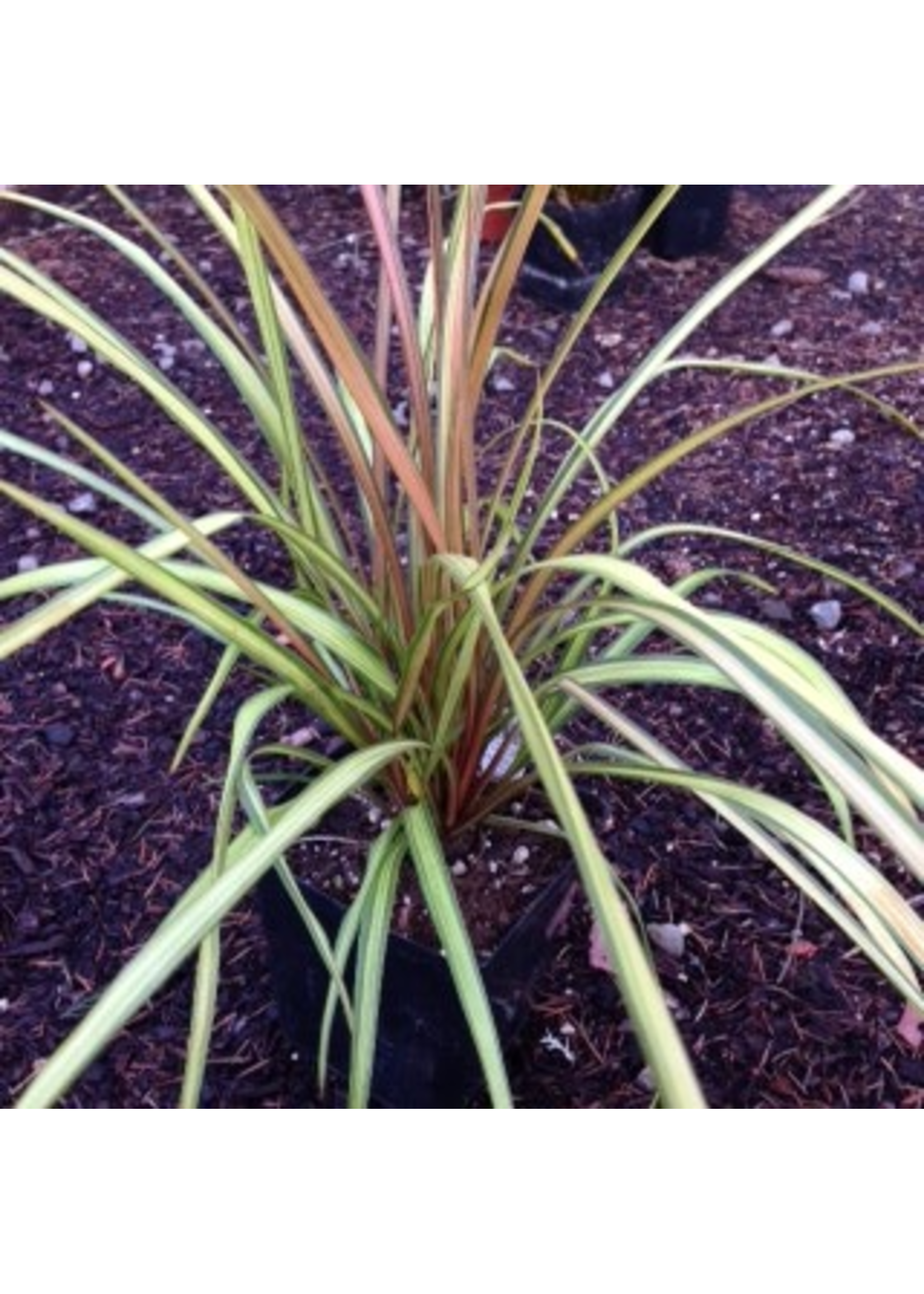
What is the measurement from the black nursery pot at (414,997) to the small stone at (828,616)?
0.62m

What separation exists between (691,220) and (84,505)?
1134 millimetres

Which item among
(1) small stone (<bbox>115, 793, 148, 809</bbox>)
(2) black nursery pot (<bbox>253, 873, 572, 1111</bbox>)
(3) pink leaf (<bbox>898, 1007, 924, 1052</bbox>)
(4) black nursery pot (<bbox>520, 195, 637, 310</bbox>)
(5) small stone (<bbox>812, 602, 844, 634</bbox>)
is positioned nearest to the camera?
(2) black nursery pot (<bbox>253, 873, 572, 1111</bbox>)

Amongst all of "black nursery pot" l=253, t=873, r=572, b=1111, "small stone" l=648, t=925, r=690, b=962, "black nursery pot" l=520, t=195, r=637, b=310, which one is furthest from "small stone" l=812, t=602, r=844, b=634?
"black nursery pot" l=520, t=195, r=637, b=310

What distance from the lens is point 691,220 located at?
2186 millimetres

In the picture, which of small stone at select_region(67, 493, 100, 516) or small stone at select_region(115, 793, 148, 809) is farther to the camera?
small stone at select_region(67, 493, 100, 516)

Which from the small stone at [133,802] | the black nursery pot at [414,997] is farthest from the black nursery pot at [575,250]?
the black nursery pot at [414,997]

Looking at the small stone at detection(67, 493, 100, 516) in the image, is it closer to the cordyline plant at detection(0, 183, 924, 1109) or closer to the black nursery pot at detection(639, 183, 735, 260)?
the cordyline plant at detection(0, 183, 924, 1109)

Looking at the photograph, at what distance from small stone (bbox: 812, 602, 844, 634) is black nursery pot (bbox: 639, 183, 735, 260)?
0.87 m

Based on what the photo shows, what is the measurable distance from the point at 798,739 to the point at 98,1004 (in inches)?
13.9

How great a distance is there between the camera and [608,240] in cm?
210

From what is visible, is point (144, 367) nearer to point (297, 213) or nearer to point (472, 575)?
point (472, 575)

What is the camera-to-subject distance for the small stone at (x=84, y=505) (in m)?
1.73

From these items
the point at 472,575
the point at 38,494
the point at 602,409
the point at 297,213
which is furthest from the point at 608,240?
the point at 472,575

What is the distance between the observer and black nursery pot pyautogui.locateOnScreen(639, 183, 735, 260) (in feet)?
7.03
